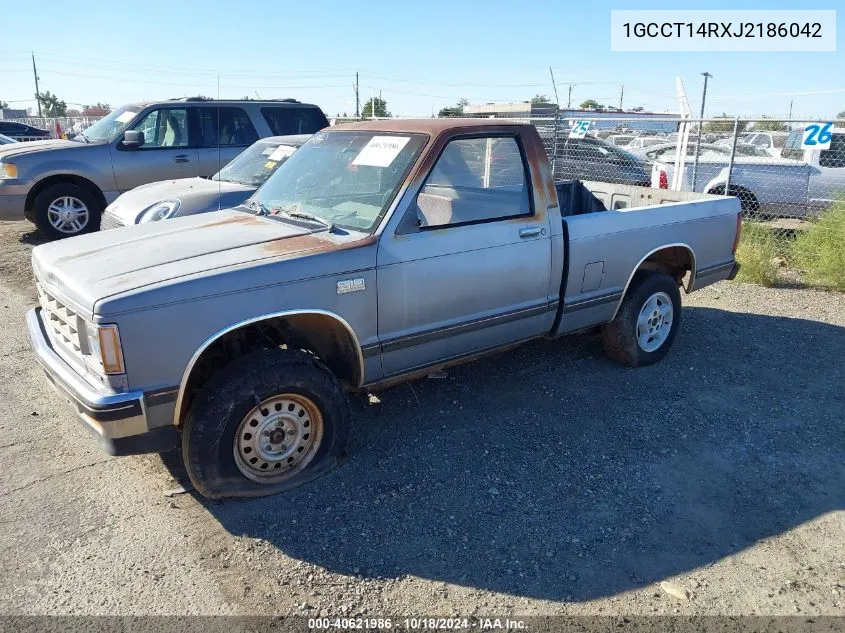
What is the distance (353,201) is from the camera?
13.3 ft

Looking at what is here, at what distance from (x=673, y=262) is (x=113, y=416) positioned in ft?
14.5

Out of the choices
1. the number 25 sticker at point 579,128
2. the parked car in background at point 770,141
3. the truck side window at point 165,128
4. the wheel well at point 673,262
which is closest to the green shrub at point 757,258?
the wheel well at point 673,262

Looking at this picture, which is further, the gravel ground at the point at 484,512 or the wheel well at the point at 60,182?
the wheel well at the point at 60,182

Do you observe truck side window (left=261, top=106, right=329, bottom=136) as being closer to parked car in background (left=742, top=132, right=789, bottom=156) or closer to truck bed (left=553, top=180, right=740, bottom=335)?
truck bed (left=553, top=180, right=740, bottom=335)

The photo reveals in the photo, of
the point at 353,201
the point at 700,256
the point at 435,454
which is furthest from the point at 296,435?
the point at 700,256

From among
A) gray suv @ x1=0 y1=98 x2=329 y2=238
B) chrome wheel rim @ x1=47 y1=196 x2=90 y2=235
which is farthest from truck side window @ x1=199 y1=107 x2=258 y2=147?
chrome wheel rim @ x1=47 y1=196 x2=90 y2=235

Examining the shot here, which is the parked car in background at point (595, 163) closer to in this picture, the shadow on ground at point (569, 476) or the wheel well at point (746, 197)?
the wheel well at point (746, 197)

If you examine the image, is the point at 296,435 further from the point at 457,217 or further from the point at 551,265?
the point at 551,265

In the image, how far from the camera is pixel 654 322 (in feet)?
17.8

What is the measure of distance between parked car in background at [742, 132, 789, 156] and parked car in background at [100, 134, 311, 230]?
26.7 ft

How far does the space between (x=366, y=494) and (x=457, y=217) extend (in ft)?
5.61

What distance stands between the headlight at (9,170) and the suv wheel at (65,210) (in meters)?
0.39

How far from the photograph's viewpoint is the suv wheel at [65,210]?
9258 millimetres

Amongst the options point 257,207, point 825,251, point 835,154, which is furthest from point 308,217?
point 835,154
